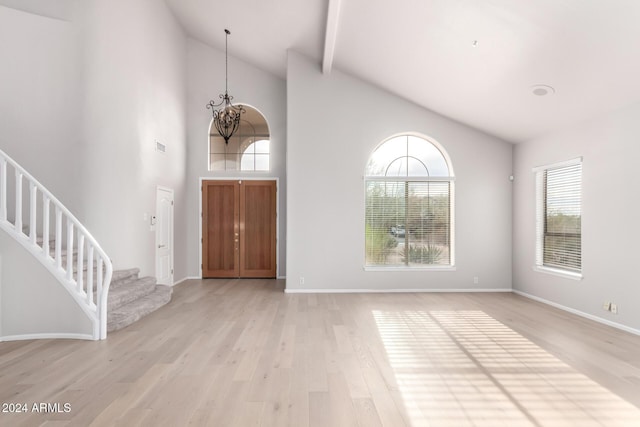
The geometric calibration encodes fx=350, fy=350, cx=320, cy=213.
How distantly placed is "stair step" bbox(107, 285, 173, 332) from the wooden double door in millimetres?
2019

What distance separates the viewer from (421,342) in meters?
3.80

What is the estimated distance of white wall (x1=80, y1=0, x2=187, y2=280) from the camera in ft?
15.8

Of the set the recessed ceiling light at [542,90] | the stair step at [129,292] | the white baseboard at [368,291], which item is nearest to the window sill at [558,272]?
the white baseboard at [368,291]

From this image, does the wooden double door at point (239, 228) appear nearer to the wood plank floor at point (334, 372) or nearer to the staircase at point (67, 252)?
the wood plank floor at point (334, 372)

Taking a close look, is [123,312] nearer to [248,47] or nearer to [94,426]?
[94,426]

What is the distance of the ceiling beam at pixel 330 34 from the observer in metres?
4.49

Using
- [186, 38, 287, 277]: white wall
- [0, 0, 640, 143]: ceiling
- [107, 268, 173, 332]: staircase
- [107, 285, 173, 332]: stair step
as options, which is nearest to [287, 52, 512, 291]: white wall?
[0, 0, 640, 143]: ceiling

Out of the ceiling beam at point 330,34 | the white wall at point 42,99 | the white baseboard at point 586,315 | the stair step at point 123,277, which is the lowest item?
the white baseboard at point 586,315

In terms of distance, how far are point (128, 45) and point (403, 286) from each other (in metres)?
6.15

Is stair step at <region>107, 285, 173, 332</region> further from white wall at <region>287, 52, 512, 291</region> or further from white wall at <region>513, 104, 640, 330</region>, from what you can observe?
white wall at <region>513, 104, 640, 330</region>

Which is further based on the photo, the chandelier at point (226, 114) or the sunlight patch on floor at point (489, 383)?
the chandelier at point (226, 114)

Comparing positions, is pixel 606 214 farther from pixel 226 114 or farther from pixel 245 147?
pixel 245 147

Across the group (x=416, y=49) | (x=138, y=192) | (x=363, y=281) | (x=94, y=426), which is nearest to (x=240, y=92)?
(x=138, y=192)

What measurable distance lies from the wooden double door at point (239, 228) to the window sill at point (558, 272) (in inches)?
199
